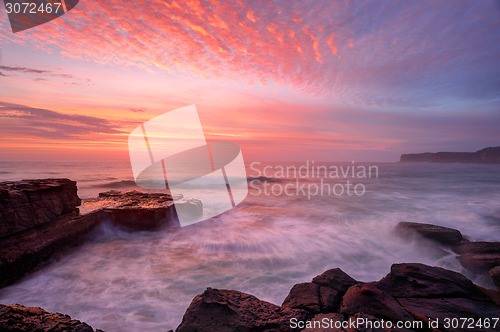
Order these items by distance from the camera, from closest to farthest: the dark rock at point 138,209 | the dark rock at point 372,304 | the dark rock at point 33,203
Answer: the dark rock at point 372,304 < the dark rock at point 33,203 < the dark rock at point 138,209

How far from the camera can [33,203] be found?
5422mm

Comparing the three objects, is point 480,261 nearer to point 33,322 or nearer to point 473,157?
point 33,322

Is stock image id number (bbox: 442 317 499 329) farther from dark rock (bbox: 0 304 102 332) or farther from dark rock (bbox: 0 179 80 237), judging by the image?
dark rock (bbox: 0 179 80 237)

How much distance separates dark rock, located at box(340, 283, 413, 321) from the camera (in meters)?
2.86

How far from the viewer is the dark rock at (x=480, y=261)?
17.2 ft

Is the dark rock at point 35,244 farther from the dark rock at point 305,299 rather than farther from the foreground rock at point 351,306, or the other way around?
the dark rock at point 305,299

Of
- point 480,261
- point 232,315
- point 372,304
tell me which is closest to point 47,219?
point 232,315

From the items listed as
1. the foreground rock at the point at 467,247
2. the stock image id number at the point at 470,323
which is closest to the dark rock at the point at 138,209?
the stock image id number at the point at 470,323

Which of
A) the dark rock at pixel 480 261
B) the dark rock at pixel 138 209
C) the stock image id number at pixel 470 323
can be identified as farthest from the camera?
the dark rock at pixel 138 209

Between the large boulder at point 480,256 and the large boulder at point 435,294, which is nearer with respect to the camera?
the large boulder at point 435,294

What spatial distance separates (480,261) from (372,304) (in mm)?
4654

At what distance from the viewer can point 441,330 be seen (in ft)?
8.70

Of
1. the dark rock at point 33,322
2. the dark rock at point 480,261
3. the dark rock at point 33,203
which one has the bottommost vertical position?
the dark rock at point 480,261

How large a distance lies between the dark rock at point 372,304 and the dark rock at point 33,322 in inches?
129
